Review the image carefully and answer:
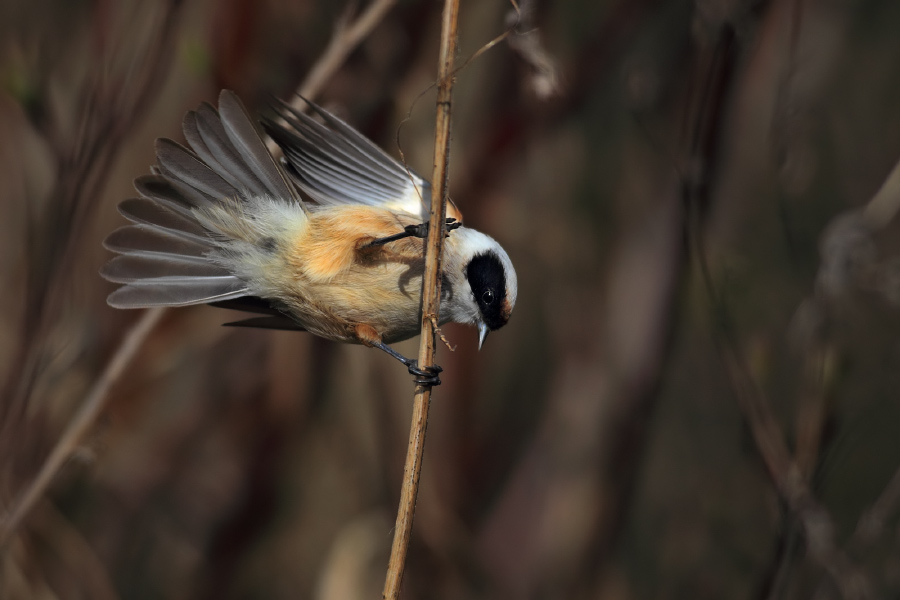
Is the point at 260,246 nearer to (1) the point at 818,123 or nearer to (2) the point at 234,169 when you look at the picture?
(2) the point at 234,169

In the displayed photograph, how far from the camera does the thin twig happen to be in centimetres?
195

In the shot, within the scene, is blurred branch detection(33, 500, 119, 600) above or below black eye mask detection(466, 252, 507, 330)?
below

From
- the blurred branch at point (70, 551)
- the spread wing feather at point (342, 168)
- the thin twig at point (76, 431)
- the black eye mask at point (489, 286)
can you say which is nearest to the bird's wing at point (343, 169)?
the spread wing feather at point (342, 168)

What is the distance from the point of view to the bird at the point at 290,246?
6.07ft

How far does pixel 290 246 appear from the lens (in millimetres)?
1977

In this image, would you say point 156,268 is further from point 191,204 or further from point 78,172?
point 78,172

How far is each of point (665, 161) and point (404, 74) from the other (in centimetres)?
121

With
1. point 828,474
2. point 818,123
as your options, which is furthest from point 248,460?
point 818,123

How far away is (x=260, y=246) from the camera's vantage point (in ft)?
6.46

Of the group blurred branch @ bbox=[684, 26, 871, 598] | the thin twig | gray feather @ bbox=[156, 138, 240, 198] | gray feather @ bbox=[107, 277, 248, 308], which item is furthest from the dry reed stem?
blurred branch @ bbox=[684, 26, 871, 598]

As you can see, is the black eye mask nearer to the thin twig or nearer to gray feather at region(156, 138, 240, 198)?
gray feather at region(156, 138, 240, 198)

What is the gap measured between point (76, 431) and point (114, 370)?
19 cm

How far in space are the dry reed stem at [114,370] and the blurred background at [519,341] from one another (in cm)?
3

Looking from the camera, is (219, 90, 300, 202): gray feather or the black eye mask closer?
(219, 90, 300, 202): gray feather
